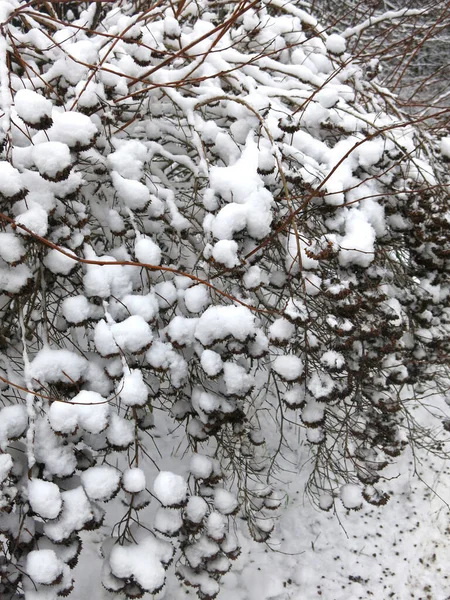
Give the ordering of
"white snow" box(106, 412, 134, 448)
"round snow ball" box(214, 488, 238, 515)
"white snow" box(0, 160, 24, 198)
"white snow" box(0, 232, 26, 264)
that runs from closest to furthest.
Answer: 1. "white snow" box(0, 160, 24, 198)
2. "white snow" box(0, 232, 26, 264)
3. "white snow" box(106, 412, 134, 448)
4. "round snow ball" box(214, 488, 238, 515)

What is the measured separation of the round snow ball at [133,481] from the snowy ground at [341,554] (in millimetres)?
1899

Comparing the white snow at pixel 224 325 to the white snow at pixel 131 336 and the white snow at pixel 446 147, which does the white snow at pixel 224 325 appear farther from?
the white snow at pixel 446 147

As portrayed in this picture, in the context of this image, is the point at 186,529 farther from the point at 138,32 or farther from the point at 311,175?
the point at 138,32

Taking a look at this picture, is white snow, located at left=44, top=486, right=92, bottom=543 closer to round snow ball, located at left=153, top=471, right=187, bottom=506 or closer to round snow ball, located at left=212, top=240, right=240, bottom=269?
round snow ball, located at left=153, top=471, right=187, bottom=506

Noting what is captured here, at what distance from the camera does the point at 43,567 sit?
174 centimetres

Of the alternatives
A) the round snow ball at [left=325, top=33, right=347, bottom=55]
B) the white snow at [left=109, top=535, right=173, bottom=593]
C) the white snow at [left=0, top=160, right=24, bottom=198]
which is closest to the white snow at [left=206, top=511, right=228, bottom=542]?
the white snow at [left=109, top=535, right=173, bottom=593]

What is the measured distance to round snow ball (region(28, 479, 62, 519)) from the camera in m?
Result: 1.73

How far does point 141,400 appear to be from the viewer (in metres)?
1.77

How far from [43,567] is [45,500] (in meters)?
0.25

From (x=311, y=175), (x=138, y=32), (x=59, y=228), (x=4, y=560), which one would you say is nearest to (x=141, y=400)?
(x=59, y=228)

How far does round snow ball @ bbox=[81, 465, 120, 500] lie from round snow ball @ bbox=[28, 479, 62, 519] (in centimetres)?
12

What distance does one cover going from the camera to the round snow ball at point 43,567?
1.73m

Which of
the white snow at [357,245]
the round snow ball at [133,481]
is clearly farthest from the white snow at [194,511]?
the white snow at [357,245]

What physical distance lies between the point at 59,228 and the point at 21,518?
4.04 feet
